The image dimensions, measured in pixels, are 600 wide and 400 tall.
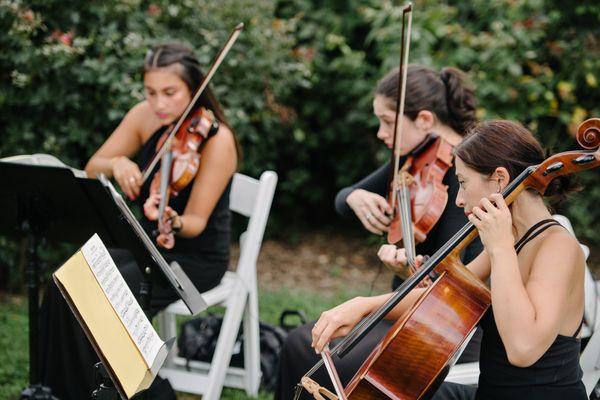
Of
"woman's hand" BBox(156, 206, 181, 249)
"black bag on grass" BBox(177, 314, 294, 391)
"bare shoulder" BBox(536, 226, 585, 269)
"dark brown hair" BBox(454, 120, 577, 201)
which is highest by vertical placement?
"dark brown hair" BBox(454, 120, 577, 201)

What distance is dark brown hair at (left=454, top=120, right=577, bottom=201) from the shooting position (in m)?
1.90

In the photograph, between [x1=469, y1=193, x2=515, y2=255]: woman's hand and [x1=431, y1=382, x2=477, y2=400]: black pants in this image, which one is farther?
[x1=431, y1=382, x2=477, y2=400]: black pants

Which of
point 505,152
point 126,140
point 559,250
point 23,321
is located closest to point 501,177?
point 505,152

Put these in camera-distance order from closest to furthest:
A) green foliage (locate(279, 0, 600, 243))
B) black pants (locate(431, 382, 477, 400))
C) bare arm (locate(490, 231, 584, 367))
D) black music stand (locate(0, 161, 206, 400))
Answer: bare arm (locate(490, 231, 584, 367)), black pants (locate(431, 382, 477, 400)), black music stand (locate(0, 161, 206, 400)), green foliage (locate(279, 0, 600, 243))

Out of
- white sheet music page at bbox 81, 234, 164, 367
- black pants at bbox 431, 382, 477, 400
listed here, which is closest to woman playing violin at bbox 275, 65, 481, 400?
black pants at bbox 431, 382, 477, 400

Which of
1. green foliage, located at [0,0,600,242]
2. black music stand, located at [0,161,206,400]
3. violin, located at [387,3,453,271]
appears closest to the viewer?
black music stand, located at [0,161,206,400]

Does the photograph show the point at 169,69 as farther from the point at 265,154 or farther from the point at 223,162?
the point at 265,154

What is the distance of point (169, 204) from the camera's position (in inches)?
121

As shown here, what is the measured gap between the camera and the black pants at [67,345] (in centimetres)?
270

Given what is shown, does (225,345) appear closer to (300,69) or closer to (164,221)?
(164,221)

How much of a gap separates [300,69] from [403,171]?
216cm

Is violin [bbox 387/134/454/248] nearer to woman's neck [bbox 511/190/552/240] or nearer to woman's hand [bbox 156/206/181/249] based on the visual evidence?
woman's neck [bbox 511/190/552/240]

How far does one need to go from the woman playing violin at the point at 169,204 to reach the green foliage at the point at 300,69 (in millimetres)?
871

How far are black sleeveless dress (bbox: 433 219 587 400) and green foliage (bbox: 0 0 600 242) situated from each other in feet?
8.51
